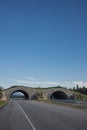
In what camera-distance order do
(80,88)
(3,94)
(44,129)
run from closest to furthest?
(44,129), (3,94), (80,88)

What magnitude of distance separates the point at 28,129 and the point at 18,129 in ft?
1.80

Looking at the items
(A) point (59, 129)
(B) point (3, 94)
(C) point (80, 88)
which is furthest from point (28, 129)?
(C) point (80, 88)

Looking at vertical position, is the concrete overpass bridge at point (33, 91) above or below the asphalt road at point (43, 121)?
above

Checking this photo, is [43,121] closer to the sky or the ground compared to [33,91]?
closer to the ground

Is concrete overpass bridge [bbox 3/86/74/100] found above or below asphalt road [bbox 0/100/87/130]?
above

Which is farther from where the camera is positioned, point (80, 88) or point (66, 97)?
point (80, 88)

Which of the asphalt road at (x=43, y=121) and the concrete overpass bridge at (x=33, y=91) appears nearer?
the asphalt road at (x=43, y=121)

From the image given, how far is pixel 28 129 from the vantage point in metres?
13.8

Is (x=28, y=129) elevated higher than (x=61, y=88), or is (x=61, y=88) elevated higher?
(x=61, y=88)

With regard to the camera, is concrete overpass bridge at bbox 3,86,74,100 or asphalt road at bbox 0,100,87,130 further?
concrete overpass bridge at bbox 3,86,74,100

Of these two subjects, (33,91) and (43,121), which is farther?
(33,91)

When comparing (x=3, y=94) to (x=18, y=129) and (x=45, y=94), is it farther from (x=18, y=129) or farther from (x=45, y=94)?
(x=18, y=129)

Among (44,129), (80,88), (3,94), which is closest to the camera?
(44,129)

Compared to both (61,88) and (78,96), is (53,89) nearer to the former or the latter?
(61,88)
